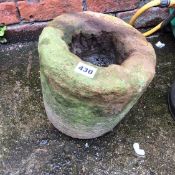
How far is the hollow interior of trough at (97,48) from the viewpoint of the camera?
1.33 m

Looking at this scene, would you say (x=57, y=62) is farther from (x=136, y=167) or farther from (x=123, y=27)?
(x=136, y=167)

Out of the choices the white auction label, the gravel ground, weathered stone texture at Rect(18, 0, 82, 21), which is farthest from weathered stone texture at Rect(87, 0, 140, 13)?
the white auction label

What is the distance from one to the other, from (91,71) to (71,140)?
0.48 meters

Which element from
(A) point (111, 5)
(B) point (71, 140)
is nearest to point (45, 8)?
(A) point (111, 5)

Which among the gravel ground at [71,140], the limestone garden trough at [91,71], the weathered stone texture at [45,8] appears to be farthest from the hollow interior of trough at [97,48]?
the weathered stone texture at [45,8]

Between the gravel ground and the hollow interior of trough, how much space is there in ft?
1.18

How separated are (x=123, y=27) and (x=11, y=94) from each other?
654mm

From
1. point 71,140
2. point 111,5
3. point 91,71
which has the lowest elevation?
point 71,140

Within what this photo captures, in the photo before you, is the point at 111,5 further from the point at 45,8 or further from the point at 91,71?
the point at 91,71

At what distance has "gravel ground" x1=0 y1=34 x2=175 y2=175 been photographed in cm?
146

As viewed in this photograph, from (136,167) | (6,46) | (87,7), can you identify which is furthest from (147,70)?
(6,46)

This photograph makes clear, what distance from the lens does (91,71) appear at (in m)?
1.15

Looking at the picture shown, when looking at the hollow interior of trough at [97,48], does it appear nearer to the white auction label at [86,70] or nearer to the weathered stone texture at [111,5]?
the white auction label at [86,70]

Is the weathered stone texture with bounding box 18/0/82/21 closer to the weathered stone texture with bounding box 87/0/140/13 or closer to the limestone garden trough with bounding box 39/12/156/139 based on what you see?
the weathered stone texture with bounding box 87/0/140/13
